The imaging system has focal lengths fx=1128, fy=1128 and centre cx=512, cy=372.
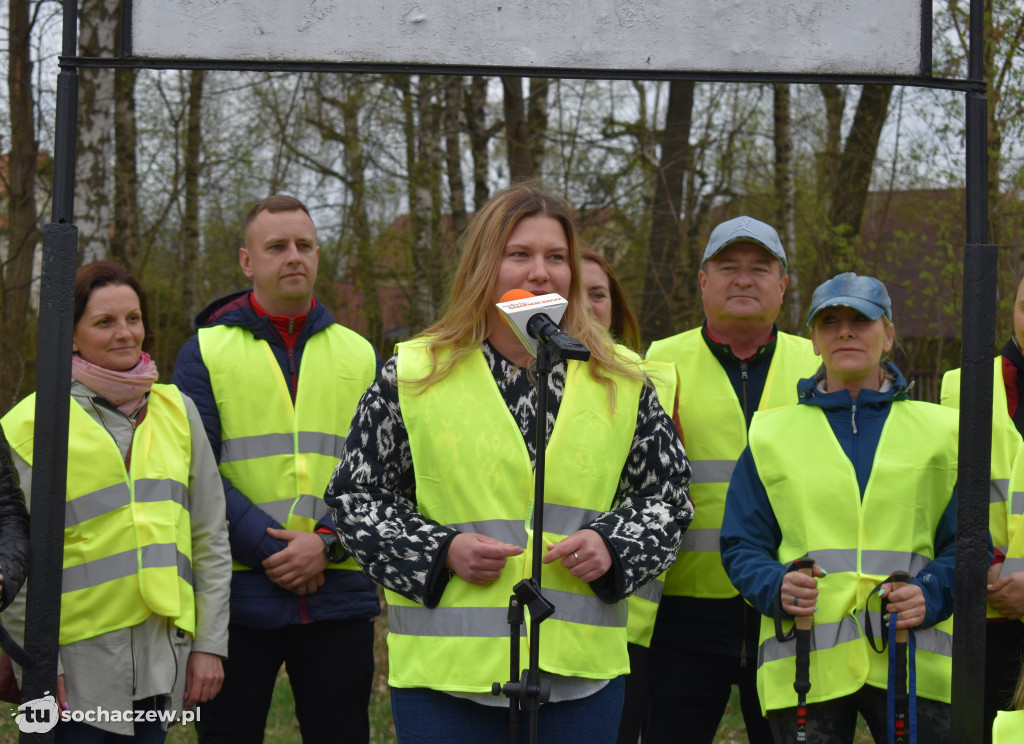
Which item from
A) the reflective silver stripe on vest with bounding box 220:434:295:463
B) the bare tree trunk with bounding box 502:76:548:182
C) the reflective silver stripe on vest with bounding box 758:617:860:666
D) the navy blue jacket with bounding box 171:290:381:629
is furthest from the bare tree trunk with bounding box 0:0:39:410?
the reflective silver stripe on vest with bounding box 758:617:860:666

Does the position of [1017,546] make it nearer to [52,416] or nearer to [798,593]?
[798,593]

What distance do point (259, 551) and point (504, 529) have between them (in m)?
1.39

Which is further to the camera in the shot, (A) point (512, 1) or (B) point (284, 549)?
(B) point (284, 549)

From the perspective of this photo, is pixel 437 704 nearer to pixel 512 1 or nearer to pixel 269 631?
pixel 269 631

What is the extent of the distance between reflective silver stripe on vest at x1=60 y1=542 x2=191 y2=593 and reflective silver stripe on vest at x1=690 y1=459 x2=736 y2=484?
1.78m

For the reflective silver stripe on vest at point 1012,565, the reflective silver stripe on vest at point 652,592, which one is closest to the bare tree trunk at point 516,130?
A: the reflective silver stripe on vest at point 652,592

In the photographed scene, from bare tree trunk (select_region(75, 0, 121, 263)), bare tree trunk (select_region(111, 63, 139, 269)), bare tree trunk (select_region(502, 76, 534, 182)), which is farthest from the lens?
bare tree trunk (select_region(502, 76, 534, 182))

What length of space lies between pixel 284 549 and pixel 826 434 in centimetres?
Result: 190

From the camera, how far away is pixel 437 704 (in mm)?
2879

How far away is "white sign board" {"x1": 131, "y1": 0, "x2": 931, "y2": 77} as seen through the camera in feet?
9.61

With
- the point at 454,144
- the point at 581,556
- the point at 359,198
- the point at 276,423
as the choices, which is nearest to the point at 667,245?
the point at 454,144

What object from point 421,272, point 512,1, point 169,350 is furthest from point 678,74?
point 169,350

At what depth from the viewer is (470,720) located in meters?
2.87

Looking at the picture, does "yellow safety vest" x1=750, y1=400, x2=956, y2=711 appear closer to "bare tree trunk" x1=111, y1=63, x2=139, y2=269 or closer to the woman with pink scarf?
the woman with pink scarf
